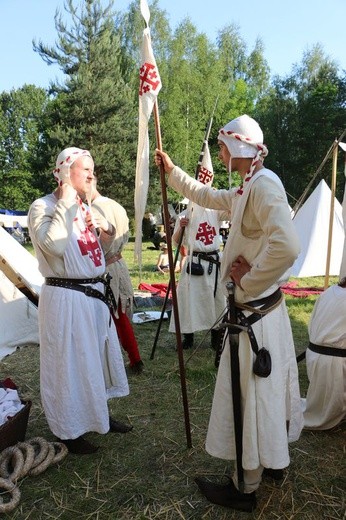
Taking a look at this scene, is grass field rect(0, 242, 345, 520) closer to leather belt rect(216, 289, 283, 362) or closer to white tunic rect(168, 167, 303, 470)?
white tunic rect(168, 167, 303, 470)

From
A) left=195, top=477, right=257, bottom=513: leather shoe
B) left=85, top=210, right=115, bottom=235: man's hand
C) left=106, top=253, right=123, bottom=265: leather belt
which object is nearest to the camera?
left=195, top=477, right=257, bottom=513: leather shoe

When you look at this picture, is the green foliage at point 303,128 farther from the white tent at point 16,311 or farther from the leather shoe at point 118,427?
the leather shoe at point 118,427

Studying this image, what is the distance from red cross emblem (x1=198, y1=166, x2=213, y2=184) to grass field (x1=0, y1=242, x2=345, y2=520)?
6.77ft

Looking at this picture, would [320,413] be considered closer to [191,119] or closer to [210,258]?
[210,258]

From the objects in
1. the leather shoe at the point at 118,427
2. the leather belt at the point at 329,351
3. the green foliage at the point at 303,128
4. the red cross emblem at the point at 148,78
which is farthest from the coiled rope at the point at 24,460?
the green foliage at the point at 303,128

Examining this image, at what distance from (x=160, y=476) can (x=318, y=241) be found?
7990 millimetres

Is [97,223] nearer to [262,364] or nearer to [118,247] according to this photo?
[118,247]

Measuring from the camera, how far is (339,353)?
2971 millimetres

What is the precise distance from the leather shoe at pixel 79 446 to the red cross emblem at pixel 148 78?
2.15 meters

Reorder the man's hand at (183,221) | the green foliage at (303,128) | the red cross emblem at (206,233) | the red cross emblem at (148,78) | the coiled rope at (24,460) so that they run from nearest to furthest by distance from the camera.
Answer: the coiled rope at (24,460) → the red cross emblem at (148,78) → the man's hand at (183,221) → the red cross emblem at (206,233) → the green foliage at (303,128)

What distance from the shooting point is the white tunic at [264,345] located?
6.10ft

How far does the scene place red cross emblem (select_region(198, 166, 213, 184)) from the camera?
177 inches

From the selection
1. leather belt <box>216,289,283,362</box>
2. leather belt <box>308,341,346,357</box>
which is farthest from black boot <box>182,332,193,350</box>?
leather belt <box>216,289,283,362</box>

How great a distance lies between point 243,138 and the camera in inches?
80.1
